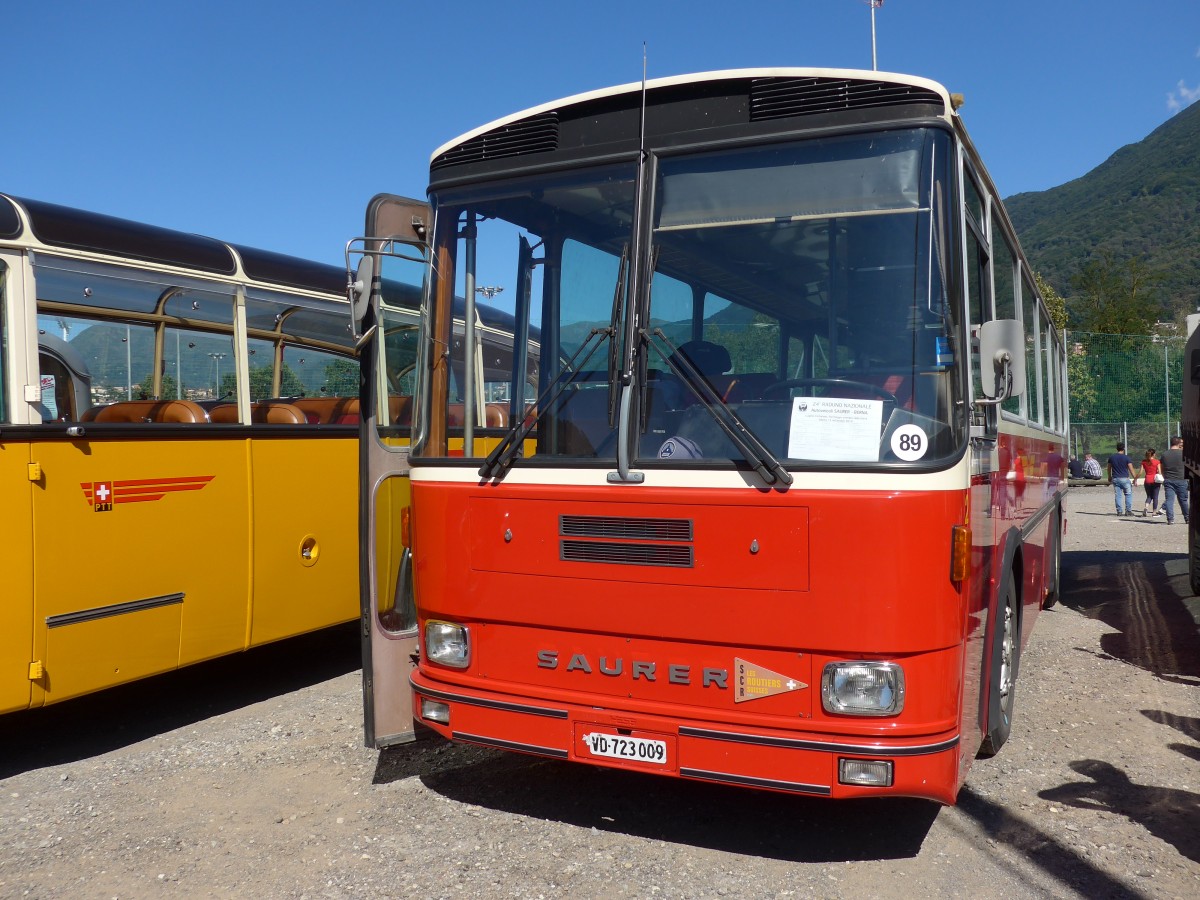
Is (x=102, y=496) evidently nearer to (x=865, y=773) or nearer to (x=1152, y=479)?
(x=865, y=773)

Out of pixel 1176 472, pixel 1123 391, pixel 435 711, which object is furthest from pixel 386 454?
pixel 1123 391

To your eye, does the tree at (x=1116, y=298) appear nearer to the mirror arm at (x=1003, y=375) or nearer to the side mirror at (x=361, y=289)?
the mirror arm at (x=1003, y=375)

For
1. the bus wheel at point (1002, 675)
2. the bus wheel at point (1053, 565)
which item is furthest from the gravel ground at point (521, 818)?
the bus wheel at point (1053, 565)

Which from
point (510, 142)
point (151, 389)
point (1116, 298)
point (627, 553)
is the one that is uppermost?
point (1116, 298)

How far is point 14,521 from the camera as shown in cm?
495

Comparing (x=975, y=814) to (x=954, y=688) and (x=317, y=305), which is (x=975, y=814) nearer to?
(x=954, y=688)

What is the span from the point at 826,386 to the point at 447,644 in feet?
6.14

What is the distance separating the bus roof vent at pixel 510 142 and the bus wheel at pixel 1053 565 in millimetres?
5739

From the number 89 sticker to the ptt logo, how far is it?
3.98m

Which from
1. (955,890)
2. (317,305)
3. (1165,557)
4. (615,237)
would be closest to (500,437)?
(615,237)

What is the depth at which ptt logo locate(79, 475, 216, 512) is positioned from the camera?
5.36m

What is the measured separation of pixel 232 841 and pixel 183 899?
545mm

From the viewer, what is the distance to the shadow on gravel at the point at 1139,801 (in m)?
4.39

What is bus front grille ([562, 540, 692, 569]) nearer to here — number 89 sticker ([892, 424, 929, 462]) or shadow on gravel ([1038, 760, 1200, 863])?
number 89 sticker ([892, 424, 929, 462])
